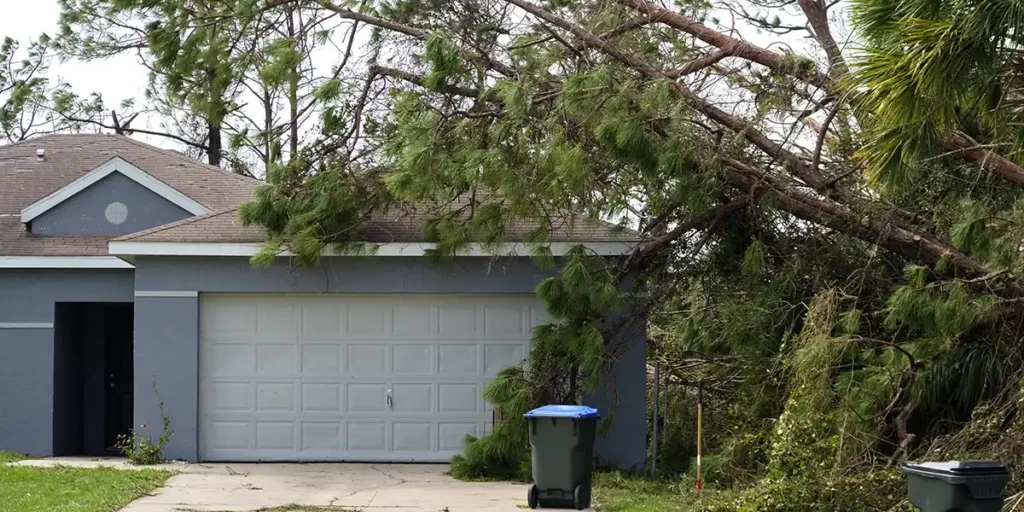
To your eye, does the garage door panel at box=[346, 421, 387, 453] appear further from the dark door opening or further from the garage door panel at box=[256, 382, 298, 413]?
the dark door opening

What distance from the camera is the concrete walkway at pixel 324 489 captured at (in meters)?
12.8

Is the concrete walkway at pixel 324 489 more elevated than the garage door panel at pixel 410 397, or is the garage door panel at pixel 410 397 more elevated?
the garage door panel at pixel 410 397

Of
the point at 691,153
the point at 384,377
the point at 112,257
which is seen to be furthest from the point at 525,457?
the point at 112,257

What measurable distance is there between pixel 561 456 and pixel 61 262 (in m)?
8.70

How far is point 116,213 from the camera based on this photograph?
18.4 m

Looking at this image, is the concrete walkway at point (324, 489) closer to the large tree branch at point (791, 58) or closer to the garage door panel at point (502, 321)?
the garage door panel at point (502, 321)

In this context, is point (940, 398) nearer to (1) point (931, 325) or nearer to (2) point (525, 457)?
(1) point (931, 325)

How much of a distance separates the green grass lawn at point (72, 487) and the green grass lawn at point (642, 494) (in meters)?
5.10

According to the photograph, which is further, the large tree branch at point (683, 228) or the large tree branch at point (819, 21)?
the large tree branch at point (819, 21)

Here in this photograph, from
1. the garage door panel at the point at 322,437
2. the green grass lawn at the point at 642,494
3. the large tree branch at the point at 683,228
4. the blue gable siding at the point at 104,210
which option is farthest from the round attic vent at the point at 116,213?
the green grass lawn at the point at 642,494

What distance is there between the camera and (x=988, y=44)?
9000 mm

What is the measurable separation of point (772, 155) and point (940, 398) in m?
3.24

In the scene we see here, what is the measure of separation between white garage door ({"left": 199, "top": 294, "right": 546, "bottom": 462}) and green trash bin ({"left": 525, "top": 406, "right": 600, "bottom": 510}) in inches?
154

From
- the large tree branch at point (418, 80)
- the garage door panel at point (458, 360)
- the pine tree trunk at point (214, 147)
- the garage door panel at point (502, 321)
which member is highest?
the pine tree trunk at point (214, 147)
